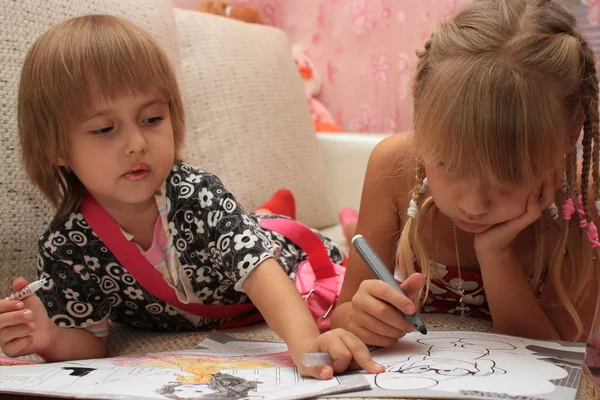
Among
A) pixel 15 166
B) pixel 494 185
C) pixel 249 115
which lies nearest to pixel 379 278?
pixel 494 185

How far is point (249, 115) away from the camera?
133cm

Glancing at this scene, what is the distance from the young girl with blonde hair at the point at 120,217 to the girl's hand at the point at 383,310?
0.06 metres

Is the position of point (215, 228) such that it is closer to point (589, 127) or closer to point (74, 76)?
point (74, 76)

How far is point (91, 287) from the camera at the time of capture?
88 cm

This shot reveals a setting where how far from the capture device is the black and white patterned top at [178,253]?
851 mm

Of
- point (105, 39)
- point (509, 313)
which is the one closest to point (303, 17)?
point (105, 39)

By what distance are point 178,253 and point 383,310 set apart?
329 millimetres

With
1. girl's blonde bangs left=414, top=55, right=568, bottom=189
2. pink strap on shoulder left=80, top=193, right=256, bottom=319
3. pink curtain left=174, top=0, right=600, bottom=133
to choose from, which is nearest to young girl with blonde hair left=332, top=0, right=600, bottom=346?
girl's blonde bangs left=414, top=55, right=568, bottom=189

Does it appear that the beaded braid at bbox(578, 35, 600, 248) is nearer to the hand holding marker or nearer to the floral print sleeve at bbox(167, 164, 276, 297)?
the hand holding marker

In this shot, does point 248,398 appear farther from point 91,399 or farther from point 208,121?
point 208,121

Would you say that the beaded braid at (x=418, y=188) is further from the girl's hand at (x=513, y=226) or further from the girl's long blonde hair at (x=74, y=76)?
the girl's long blonde hair at (x=74, y=76)

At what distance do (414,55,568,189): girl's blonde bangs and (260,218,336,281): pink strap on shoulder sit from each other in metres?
0.39

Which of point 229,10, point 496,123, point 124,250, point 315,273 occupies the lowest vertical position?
point 315,273

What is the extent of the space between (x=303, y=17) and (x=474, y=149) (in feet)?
4.23
